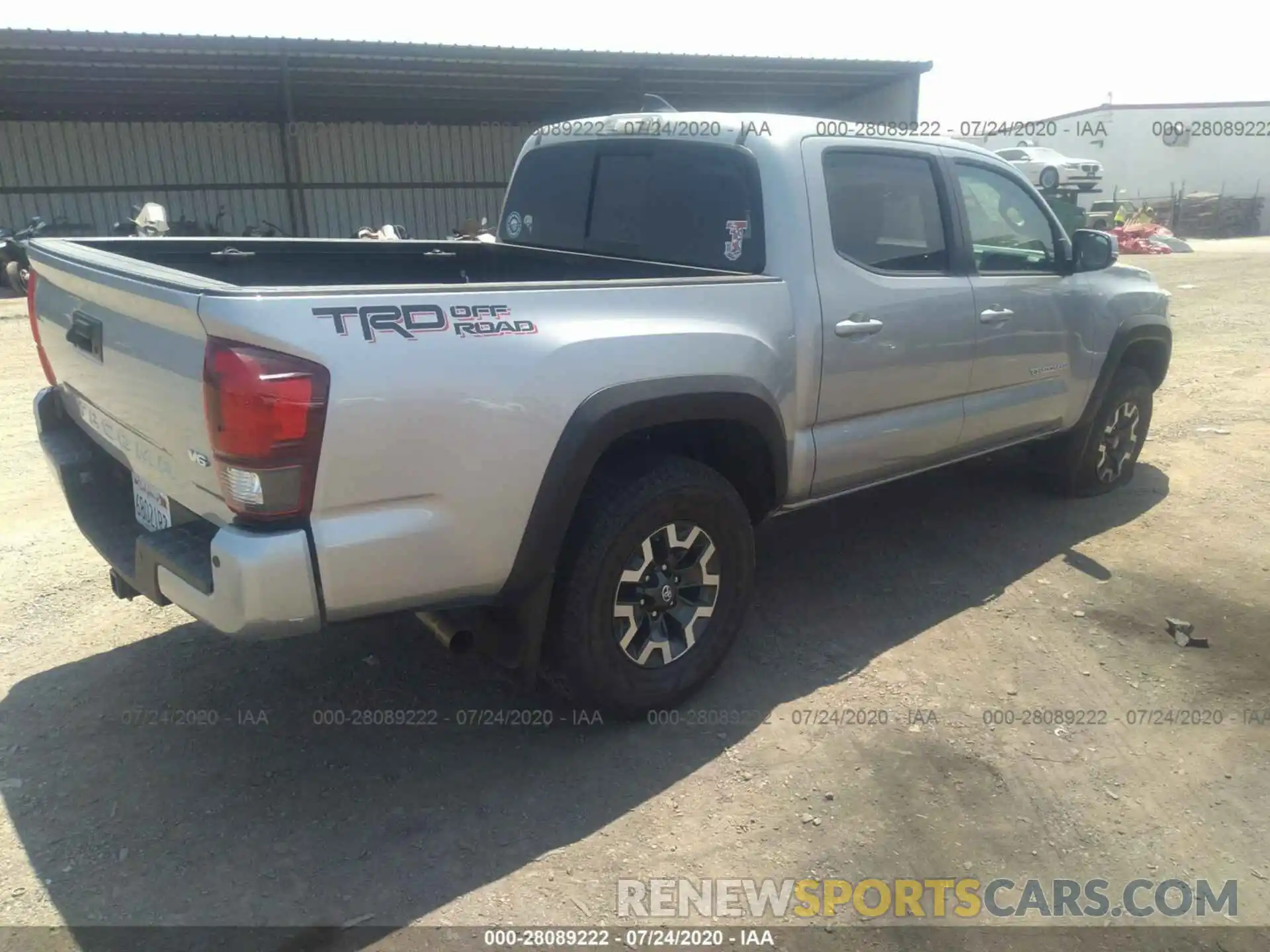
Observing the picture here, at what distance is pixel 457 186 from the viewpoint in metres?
21.6

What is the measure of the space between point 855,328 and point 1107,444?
2.75 m

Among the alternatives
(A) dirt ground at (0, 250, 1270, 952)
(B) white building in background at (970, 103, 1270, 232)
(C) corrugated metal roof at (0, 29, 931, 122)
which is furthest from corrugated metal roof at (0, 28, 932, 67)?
(B) white building in background at (970, 103, 1270, 232)

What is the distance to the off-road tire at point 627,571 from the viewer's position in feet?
10.0

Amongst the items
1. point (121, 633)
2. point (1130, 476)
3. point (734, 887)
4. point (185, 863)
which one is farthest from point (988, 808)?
point (1130, 476)

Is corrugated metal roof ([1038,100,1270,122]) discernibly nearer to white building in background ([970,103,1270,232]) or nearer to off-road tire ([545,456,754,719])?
white building in background ([970,103,1270,232])

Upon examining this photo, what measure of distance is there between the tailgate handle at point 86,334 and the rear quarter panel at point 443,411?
0.81 m

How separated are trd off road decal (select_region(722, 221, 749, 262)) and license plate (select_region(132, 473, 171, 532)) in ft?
6.86

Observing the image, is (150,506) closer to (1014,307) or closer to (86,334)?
(86,334)

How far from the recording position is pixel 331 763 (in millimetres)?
3168

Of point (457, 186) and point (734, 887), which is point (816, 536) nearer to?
point (734, 887)

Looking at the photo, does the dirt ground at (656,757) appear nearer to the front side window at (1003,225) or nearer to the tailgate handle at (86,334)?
the tailgate handle at (86,334)

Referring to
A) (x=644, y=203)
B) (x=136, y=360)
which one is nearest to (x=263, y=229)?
(x=644, y=203)

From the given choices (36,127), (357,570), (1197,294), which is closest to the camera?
(357,570)

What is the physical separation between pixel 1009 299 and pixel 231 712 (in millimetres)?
3725
